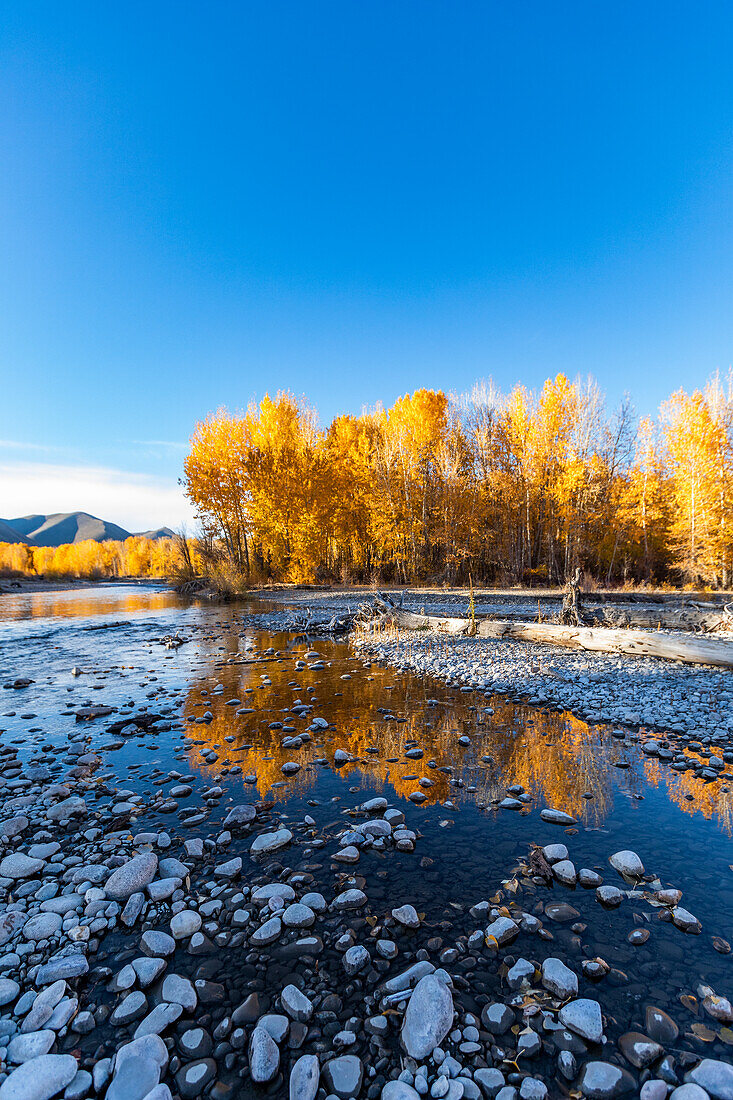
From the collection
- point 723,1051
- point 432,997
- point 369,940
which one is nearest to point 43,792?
point 369,940

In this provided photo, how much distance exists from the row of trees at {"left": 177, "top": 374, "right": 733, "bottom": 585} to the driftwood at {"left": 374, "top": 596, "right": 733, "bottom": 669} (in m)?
15.0

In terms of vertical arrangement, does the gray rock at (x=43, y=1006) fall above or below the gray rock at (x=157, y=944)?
above

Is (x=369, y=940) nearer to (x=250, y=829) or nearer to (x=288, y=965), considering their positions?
(x=288, y=965)

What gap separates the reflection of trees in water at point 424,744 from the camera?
416cm

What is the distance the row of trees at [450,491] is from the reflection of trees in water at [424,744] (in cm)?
1993

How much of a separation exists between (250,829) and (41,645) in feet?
38.3

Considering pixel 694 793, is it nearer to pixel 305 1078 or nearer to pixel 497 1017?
pixel 497 1017

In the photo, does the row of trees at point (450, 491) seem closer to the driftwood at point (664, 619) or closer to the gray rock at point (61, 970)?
the driftwood at point (664, 619)

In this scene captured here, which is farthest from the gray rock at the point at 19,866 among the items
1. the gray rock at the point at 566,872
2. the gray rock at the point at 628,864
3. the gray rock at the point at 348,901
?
the gray rock at the point at 628,864

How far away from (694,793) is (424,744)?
2.55 m

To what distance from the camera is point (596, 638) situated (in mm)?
9086

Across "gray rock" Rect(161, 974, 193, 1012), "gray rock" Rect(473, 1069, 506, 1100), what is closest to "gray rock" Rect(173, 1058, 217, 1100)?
"gray rock" Rect(161, 974, 193, 1012)

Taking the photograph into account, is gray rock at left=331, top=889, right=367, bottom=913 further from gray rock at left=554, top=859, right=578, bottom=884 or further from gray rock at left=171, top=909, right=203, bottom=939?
gray rock at left=554, top=859, right=578, bottom=884

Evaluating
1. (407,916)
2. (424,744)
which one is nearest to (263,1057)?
(407,916)
